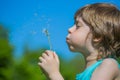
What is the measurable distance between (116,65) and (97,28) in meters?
0.31

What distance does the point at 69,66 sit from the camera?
24094 millimetres

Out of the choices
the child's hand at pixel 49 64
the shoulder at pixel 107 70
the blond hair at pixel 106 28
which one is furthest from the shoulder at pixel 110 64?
the child's hand at pixel 49 64

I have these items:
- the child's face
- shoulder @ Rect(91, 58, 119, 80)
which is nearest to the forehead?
the child's face

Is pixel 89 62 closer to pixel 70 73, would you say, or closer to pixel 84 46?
pixel 84 46

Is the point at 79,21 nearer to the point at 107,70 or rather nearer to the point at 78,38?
the point at 78,38

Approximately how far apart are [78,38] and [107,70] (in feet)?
1.14

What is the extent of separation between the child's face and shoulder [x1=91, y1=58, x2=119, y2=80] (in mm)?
254

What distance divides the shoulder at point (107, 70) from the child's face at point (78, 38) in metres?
0.25

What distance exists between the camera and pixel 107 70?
2393 mm

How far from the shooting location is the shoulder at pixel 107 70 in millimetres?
2387

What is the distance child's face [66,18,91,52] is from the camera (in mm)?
2650

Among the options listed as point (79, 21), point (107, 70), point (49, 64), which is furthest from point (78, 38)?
point (107, 70)

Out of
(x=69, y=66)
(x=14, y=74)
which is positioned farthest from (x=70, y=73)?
(x=14, y=74)

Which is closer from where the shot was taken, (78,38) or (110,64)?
(110,64)
